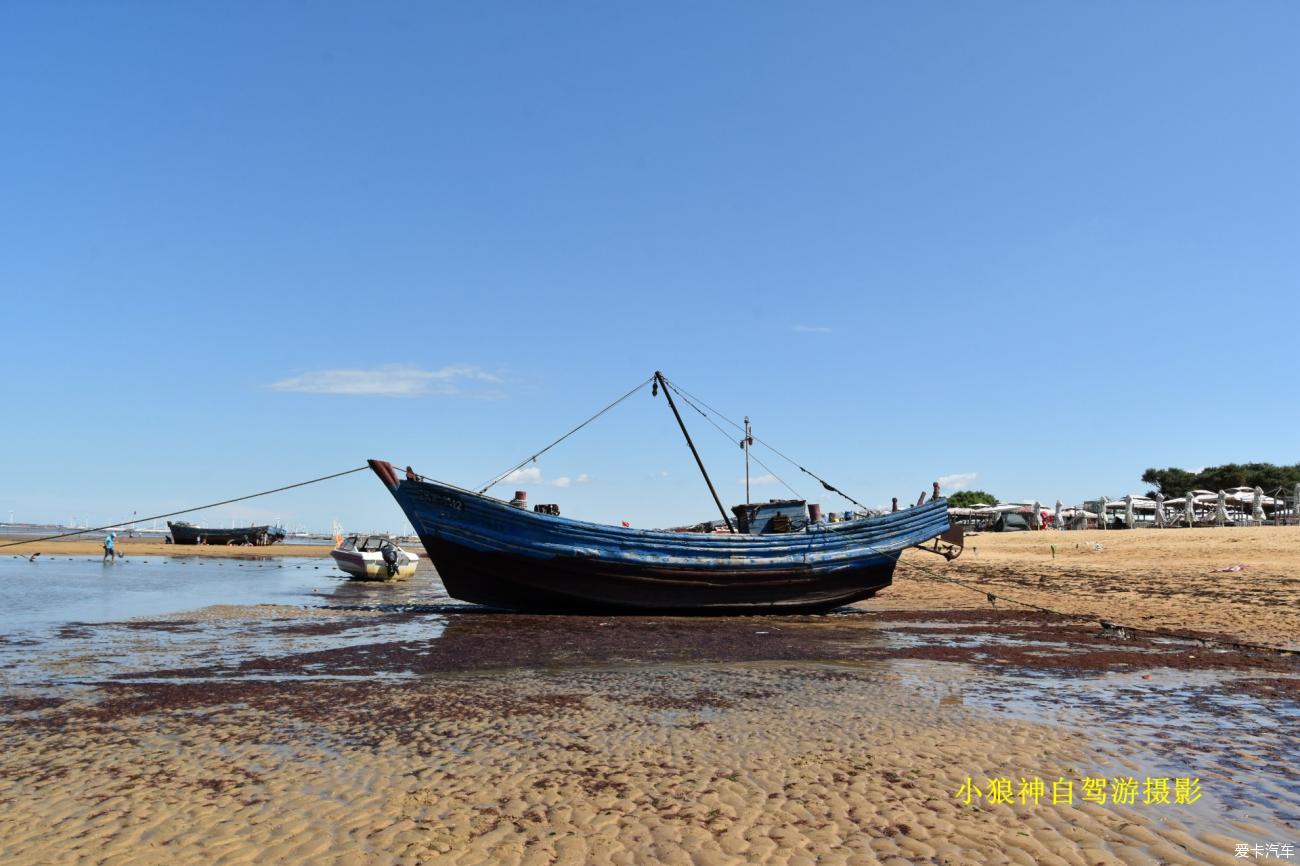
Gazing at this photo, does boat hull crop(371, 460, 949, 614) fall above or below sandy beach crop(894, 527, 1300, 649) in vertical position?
above

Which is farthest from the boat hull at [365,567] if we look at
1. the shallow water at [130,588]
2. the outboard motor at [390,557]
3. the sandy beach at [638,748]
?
the sandy beach at [638,748]

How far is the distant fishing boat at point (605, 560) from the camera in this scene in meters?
19.9

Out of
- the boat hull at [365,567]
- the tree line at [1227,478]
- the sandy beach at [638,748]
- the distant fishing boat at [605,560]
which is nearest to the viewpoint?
the sandy beach at [638,748]

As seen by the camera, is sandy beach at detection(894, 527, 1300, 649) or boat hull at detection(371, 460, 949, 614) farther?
boat hull at detection(371, 460, 949, 614)

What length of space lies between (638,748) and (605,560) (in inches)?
486

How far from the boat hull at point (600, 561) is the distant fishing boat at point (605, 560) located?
0.08 feet

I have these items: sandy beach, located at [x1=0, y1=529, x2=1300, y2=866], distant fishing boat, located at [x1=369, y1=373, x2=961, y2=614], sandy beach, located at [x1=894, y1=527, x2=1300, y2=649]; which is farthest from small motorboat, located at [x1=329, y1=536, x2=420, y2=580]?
sandy beach, located at [x1=894, y1=527, x2=1300, y2=649]

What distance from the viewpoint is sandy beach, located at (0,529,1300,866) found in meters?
5.42

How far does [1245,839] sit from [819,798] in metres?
2.78

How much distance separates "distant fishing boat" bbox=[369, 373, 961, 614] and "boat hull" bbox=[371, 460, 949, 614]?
25 millimetres

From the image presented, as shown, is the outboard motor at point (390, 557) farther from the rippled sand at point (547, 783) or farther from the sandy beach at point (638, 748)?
the rippled sand at point (547, 783)

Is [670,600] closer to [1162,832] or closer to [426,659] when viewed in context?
[426,659]

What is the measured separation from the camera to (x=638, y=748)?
768 centimetres

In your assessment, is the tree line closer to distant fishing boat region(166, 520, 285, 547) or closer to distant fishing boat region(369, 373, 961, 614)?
distant fishing boat region(369, 373, 961, 614)
